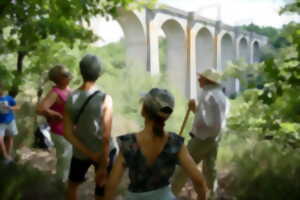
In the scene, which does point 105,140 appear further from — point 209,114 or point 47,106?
point 209,114

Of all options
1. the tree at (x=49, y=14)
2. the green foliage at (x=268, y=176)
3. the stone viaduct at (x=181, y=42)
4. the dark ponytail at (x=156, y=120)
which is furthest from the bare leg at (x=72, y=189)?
the stone viaduct at (x=181, y=42)

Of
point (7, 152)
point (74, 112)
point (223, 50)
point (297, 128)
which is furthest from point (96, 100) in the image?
point (223, 50)

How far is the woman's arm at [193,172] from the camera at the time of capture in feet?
7.02

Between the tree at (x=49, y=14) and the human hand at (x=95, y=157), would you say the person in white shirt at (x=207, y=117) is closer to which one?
the tree at (x=49, y=14)

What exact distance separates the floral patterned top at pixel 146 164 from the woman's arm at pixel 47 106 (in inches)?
59.5

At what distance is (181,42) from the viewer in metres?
33.1

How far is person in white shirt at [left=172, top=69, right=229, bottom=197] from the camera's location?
4078 millimetres

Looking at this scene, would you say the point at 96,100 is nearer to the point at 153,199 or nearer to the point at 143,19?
the point at 153,199

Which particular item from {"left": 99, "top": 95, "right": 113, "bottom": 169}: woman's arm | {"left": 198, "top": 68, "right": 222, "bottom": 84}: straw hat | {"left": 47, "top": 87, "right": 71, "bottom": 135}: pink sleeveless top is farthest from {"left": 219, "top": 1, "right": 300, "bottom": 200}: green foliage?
{"left": 47, "top": 87, "right": 71, "bottom": 135}: pink sleeveless top

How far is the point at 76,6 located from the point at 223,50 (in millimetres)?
43529

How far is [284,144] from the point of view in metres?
6.39

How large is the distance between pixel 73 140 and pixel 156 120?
100cm

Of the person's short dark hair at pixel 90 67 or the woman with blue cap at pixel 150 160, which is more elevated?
the person's short dark hair at pixel 90 67

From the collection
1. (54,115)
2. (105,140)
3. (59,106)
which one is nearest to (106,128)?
(105,140)
